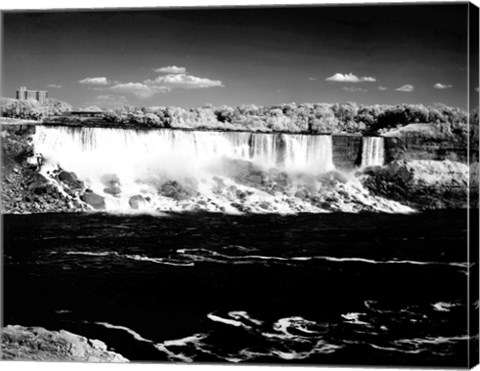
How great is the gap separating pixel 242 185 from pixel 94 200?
3.35 ft

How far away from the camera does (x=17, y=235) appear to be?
7.53 m

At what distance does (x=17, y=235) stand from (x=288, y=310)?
1.93m

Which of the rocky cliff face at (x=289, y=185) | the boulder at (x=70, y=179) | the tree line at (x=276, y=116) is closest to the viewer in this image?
the rocky cliff face at (x=289, y=185)

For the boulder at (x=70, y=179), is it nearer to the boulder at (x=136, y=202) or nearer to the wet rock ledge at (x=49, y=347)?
the boulder at (x=136, y=202)

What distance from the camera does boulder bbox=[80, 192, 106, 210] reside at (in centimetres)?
749

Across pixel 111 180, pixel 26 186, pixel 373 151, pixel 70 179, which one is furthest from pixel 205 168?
pixel 26 186

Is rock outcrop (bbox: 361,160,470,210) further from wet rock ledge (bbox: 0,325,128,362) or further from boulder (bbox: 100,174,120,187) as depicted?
wet rock ledge (bbox: 0,325,128,362)

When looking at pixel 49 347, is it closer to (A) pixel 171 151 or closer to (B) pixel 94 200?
(B) pixel 94 200

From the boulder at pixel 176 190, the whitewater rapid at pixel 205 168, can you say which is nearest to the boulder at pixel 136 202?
the whitewater rapid at pixel 205 168

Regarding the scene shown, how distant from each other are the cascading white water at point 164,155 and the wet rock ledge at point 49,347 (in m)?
0.93

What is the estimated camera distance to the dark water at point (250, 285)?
22.9 feet

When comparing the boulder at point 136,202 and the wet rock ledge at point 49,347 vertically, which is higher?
the boulder at point 136,202

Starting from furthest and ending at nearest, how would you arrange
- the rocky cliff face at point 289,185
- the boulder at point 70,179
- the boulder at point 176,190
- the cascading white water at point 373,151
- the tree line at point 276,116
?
1. the boulder at point 70,179
2. the boulder at point 176,190
3. the cascading white water at point 373,151
4. the tree line at point 276,116
5. the rocky cliff face at point 289,185

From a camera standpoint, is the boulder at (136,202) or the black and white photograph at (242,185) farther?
the boulder at (136,202)
